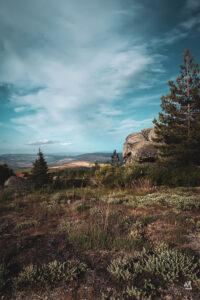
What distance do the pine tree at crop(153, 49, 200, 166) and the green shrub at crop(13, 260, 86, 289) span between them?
50.8ft

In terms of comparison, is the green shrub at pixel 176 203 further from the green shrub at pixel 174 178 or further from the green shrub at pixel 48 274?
the green shrub at pixel 48 274

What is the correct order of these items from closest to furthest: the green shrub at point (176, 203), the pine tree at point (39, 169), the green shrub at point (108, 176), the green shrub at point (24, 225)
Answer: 1. the green shrub at point (24, 225)
2. the green shrub at point (176, 203)
3. the green shrub at point (108, 176)
4. the pine tree at point (39, 169)

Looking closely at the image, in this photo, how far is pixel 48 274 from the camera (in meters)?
2.34

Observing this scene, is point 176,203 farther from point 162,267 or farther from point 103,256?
point 103,256

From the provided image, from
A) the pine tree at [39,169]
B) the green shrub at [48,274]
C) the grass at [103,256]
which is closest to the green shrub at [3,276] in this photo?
the grass at [103,256]

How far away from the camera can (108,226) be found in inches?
155

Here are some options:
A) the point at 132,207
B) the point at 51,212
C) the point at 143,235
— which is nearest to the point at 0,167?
the point at 51,212

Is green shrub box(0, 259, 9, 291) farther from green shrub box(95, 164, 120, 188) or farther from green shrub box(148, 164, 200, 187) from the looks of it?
green shrub box(148, 164, 200, 187)

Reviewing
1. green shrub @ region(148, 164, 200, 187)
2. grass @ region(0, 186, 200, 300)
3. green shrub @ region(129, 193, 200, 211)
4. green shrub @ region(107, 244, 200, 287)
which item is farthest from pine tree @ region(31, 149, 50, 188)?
green shrub @ region(107, 244, 200, 287)

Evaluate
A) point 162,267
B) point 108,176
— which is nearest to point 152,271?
point 162,267

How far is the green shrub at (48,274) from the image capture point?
2188mm

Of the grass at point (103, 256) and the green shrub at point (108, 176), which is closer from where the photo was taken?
the grass at point (103, 256)

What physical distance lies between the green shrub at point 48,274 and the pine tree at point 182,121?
50.8ft

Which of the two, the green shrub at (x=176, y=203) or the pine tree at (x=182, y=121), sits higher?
the pine tree at (x=182, y=121)
